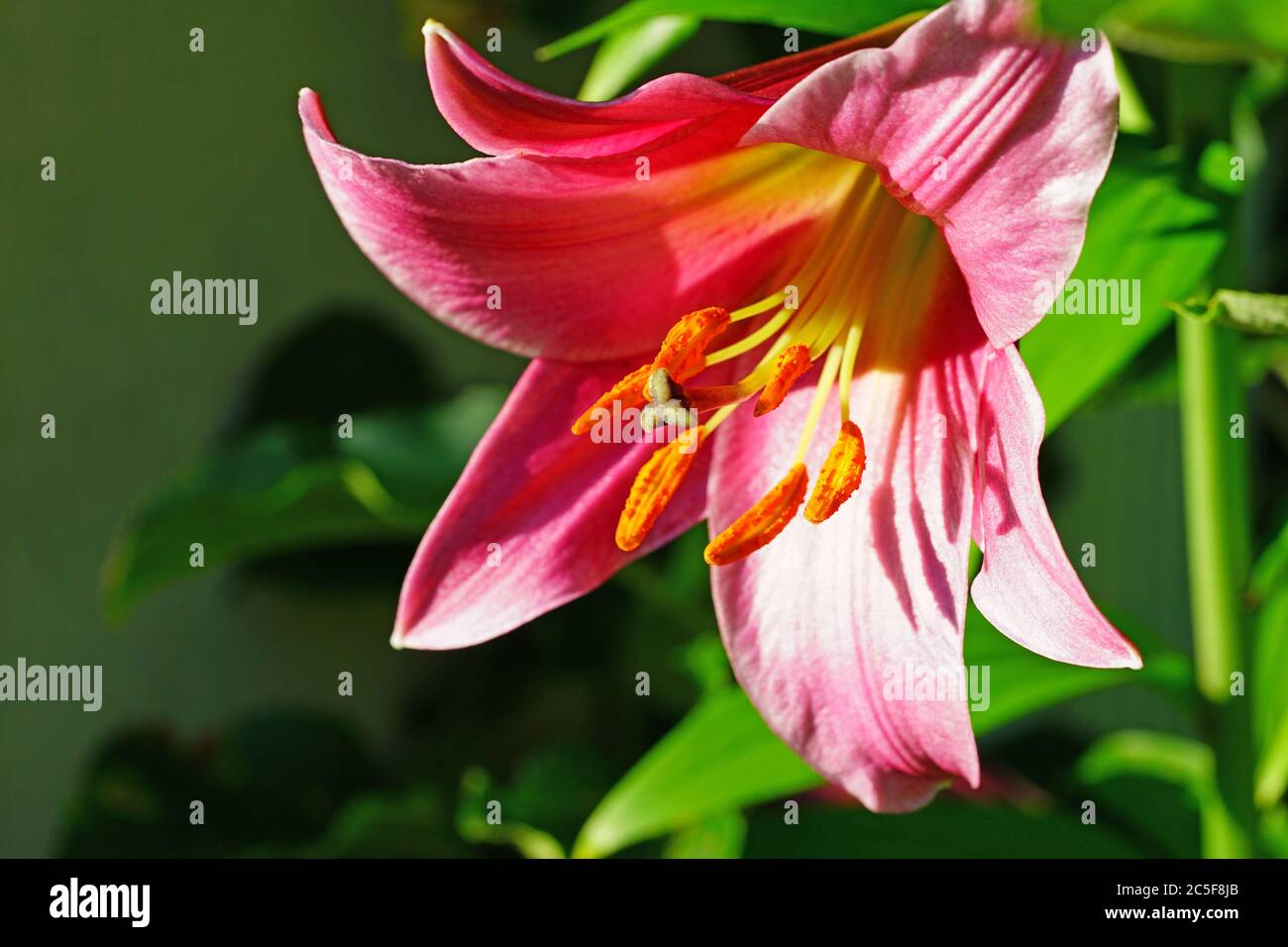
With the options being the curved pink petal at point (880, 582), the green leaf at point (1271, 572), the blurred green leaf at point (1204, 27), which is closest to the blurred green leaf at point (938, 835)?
the green leaf at point (1271, 572)

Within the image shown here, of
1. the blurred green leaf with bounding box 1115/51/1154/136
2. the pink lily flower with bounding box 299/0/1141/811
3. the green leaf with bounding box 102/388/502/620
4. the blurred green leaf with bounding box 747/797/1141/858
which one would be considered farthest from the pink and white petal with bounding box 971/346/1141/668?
the green leaf with bounding box 102/388/502/620

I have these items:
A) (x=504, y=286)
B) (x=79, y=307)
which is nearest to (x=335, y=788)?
(x=79, y=307)

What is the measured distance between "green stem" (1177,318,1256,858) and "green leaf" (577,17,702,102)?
0.27 m

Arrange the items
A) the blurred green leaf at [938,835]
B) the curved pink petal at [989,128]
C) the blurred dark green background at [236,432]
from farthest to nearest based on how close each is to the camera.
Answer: the blurred dark green background at [236,432]
the blurred green leaf at [938,835]
the curved pink petal at [989,128]

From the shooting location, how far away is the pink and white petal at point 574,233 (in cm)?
43

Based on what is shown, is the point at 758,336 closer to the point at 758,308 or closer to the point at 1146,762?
the point at 758,308

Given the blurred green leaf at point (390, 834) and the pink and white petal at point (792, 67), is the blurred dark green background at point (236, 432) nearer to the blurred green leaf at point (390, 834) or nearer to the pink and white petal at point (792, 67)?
the blurred green leaf at point (390, 834)

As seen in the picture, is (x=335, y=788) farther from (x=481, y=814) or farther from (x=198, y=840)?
(x=481, y=814)

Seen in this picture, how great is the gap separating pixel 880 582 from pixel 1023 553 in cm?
7

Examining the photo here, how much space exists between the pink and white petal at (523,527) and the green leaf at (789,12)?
13 centimetres

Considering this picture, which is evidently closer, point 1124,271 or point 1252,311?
point 1252,311

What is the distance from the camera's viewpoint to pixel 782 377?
1.61 ft

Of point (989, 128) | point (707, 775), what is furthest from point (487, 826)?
point (989, 128)
